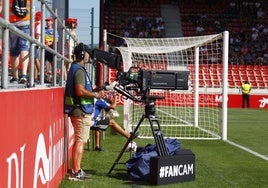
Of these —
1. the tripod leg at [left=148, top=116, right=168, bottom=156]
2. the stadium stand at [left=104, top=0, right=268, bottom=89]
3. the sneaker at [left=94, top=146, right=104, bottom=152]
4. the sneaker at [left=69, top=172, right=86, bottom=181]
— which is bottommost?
the sneaker at [left=94, top=146, right=104, bottom=152]

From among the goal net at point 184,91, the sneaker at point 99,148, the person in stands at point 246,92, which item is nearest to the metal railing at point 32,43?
the sneaker at point 99,148

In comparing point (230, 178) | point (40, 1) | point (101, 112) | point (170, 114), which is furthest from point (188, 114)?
point (40, 1)

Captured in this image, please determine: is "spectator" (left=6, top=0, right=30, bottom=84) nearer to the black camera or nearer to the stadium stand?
the black camera

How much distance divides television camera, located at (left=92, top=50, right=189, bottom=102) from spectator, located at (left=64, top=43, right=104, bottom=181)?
0.22m

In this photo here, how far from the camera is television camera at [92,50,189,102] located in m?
8.31

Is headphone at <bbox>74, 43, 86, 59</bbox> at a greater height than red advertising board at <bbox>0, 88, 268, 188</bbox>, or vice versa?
headphone at <bbox>74, 43, 86, 59</bbox>

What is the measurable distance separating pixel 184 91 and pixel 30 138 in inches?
760

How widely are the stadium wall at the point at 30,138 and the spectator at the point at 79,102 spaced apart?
17.0 inches

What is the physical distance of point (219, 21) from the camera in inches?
1820

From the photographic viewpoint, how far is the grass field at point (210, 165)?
8.51m

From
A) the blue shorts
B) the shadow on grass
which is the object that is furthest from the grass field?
the blue shorts

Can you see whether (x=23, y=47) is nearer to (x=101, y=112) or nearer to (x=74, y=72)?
(x=74, y=72)

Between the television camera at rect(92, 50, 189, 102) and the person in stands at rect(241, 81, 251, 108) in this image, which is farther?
the person in stands at rect(241, 81, 251, 108)

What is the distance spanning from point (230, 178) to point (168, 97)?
747 inches
